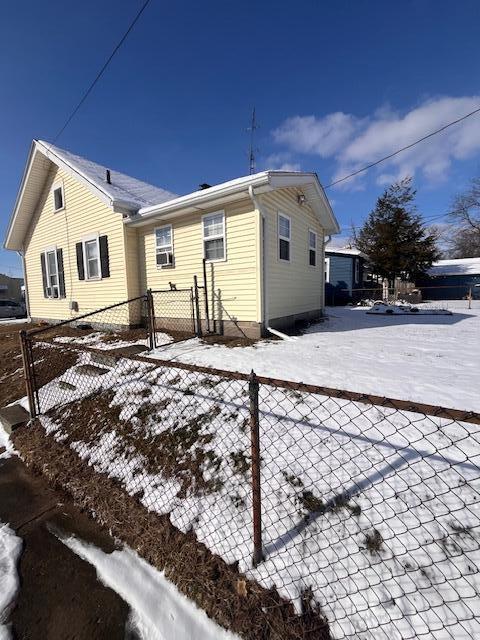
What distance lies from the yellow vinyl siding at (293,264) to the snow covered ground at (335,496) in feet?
13.1

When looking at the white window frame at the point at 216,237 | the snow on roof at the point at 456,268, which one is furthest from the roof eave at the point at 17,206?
the snow on roof at the point at 456,268

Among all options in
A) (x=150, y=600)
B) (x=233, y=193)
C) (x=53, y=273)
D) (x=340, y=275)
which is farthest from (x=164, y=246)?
(x=340, y=275)

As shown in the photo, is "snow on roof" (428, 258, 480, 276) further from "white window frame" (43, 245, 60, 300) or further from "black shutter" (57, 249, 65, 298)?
"white window frame" (43, 245, 60, 300)

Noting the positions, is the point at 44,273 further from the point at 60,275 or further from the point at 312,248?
the point at 312,248

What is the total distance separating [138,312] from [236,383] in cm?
602

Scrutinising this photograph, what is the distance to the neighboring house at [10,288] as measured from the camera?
38.5 meters

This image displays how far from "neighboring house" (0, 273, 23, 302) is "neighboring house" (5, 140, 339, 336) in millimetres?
32505

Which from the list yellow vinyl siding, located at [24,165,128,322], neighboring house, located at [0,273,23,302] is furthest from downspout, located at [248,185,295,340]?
neighboring house, located at [0,273,23,302]

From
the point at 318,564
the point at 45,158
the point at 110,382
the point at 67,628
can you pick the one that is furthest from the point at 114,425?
the point at 45,158

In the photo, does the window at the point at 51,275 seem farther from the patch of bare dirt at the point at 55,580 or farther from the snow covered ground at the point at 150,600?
the snow covered ground at the point at 150,600

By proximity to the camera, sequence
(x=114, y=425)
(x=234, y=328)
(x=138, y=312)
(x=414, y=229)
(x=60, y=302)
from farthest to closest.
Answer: (x=414, y=229)
(x=60, y=302)
(x=138, y=312)
(x=234, y=328)
(x=114, y=425)

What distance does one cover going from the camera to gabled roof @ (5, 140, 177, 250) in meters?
8.77

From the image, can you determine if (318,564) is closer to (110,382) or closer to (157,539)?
(157,539)

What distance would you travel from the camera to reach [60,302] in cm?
1163
